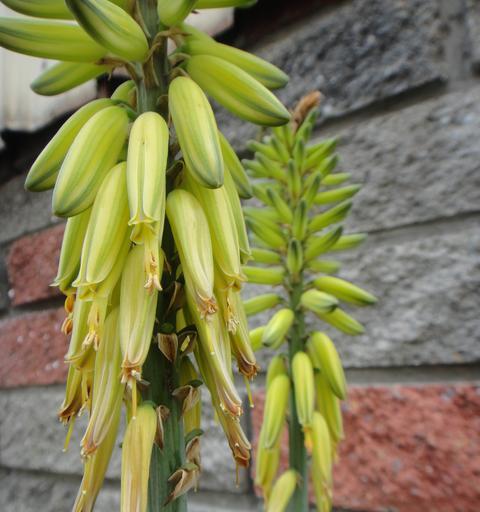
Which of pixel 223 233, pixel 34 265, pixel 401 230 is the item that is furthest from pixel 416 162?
pixel 34 265

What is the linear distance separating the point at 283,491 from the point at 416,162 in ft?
1.82

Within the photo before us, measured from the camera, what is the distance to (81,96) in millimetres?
1297

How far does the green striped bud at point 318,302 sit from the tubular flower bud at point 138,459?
10.5 inches

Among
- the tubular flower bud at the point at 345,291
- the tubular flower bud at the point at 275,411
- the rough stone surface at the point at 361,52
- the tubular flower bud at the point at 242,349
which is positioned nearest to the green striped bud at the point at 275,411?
the tubular flower bud at the point at 275,411

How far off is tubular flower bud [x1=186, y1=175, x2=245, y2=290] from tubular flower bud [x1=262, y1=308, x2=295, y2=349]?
187 millimetres

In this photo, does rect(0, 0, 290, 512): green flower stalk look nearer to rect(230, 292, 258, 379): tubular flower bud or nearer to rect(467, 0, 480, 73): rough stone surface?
rect(230, 292, 258, 379): tubular flower bud

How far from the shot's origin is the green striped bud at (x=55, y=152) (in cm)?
41

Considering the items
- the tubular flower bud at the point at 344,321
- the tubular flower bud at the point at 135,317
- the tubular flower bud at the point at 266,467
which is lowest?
the tubular flower bud at the point at 266,467

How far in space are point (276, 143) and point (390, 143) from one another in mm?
366

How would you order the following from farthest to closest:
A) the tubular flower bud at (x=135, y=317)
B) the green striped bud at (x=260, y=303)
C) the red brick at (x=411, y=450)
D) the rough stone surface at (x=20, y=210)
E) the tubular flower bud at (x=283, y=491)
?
the rough stone surface at (x=20, y=210) < the red brick at (x=411, y=450) < the green striped bud at (x=260, y=303) < the tubular flower bud at (x=283, y=491) < the tubular flower bud at (x=135, y=317)

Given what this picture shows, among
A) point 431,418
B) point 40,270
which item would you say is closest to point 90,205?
point 431,418

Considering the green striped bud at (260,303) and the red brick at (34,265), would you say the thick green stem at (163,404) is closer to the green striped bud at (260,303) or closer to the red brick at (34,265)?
the green striped bud at (260,303)

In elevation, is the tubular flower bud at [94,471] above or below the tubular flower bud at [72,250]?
below

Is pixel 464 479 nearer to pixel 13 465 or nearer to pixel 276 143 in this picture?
pixel 276 143
